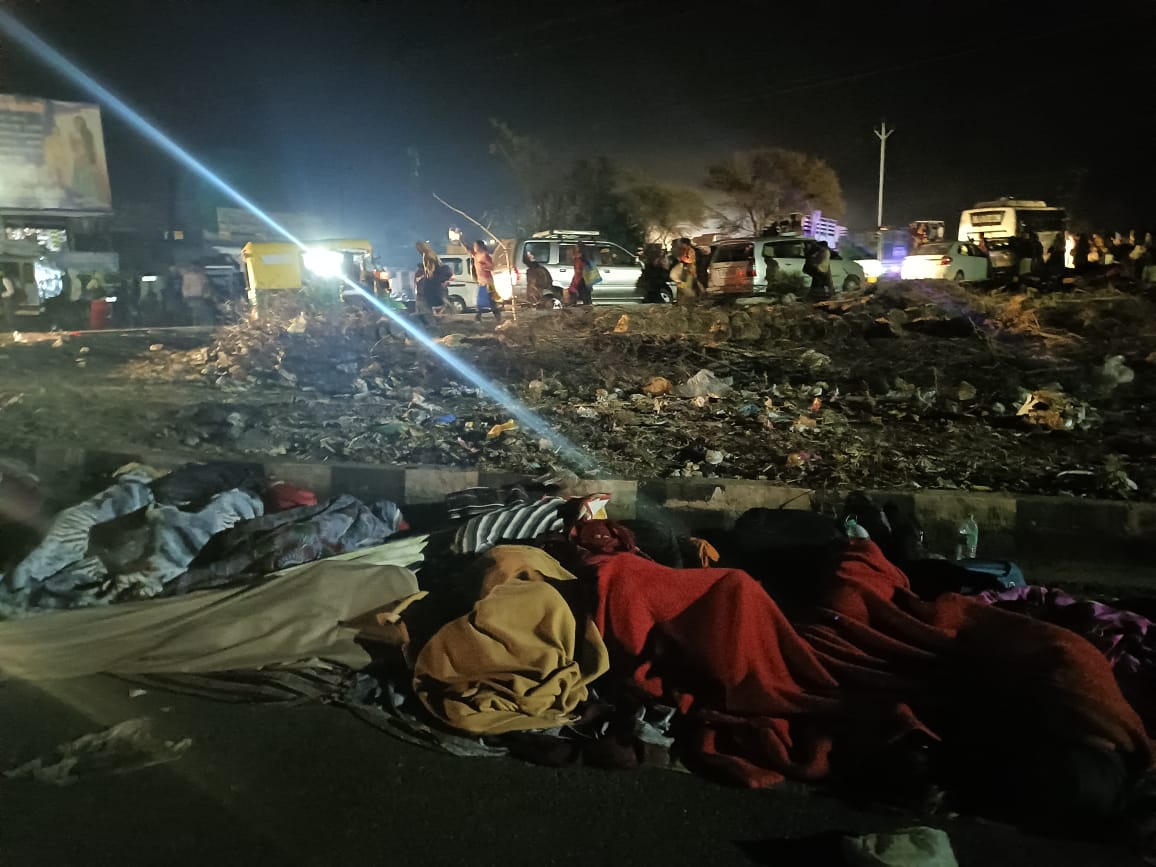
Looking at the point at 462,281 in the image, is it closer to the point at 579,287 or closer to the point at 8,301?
the point at 579,287

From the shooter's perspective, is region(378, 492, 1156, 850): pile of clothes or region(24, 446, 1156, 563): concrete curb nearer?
region(378, 492, 1156, 850): pile of clothes

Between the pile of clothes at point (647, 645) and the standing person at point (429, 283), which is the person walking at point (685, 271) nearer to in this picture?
the standing person at point (429, 283)

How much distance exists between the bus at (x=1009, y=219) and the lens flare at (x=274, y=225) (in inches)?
605

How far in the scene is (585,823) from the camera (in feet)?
8.09

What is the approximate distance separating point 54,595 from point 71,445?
2.77 m

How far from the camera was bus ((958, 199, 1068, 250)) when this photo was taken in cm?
2088

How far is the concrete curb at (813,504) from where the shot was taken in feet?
14.1

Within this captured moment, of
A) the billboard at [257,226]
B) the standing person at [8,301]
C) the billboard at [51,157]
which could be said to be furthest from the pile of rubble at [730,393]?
the billboard at [257,226]

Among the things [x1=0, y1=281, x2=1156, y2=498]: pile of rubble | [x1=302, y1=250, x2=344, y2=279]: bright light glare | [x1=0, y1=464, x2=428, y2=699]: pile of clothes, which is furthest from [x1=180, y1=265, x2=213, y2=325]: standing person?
[x1=0, y1=464, x2=428, y2=699]: pile of clothes

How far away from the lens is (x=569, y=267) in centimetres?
1330

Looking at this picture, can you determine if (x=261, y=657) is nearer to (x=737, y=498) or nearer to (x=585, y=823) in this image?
(x=585, y=823)

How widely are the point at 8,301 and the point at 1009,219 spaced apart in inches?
863

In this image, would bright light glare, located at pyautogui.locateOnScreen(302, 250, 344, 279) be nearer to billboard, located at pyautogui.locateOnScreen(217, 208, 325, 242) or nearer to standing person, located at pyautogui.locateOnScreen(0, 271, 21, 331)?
standing person, located at pyautogui.locateOnScreen(0, 271, 21, 331)

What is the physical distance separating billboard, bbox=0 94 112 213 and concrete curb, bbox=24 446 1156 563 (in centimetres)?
2546
